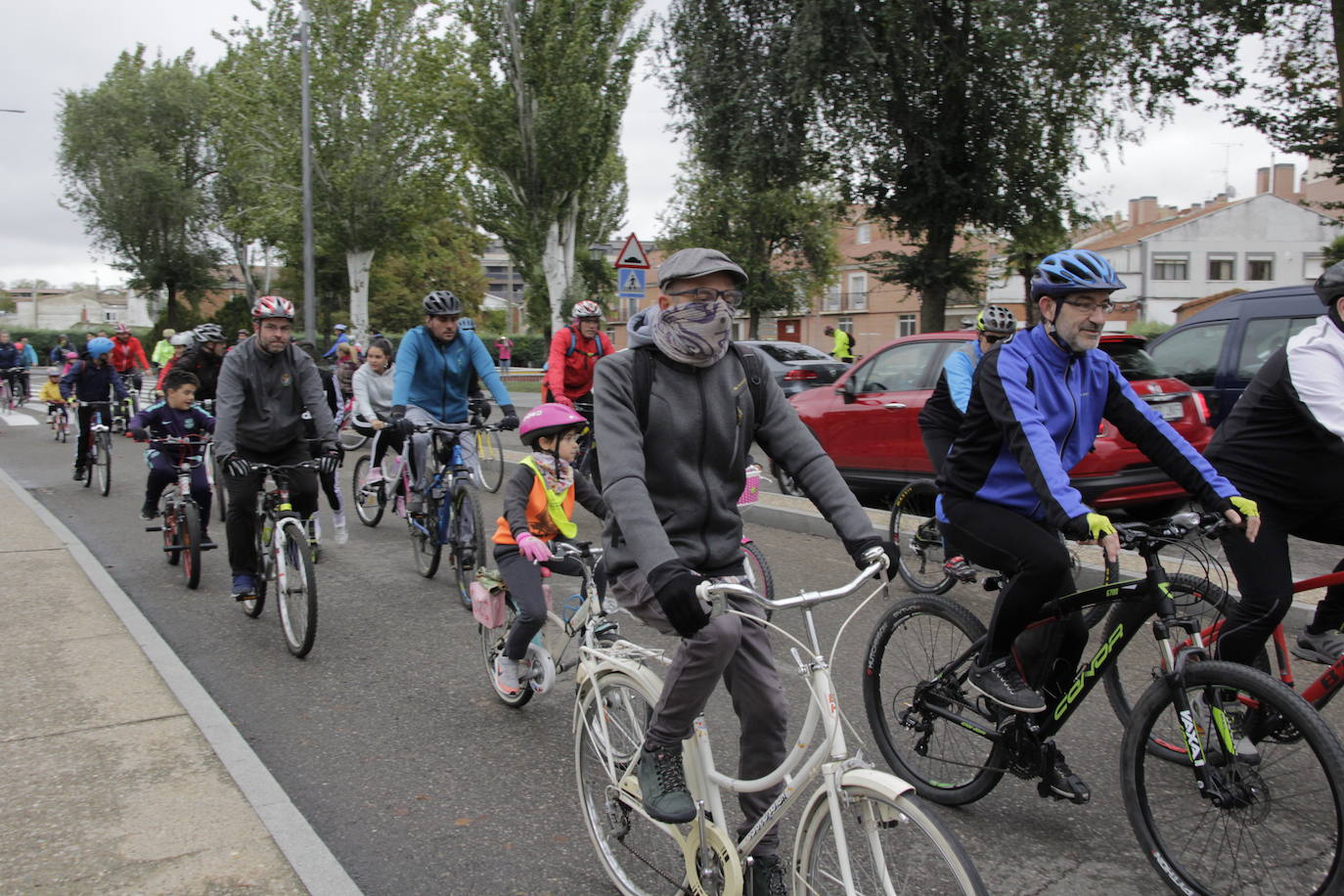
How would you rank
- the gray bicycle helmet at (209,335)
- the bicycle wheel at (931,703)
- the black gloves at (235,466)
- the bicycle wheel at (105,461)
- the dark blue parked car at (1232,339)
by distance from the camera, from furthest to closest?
the bicycle wheel at (105,461), the dark blue parked car at (1232,339), the gray bicycle helmet at (209,335), the black gloves at (235,466), the bicycle wheel at (931,703)

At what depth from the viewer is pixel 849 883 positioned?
2.31 metres

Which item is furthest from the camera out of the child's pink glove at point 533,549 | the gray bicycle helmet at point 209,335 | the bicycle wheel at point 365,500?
the bicycle wheel at point 365,500

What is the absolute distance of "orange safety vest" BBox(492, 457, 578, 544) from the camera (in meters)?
4.68

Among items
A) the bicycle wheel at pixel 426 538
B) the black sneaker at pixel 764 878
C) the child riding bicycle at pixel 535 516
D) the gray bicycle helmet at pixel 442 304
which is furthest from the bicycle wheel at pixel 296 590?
the black sneaker at pixel 764 878

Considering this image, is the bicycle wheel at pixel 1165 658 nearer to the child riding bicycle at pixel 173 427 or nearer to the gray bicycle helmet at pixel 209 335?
the child riding bicycle at pixel 173 427

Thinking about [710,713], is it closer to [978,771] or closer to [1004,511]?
[978,771]

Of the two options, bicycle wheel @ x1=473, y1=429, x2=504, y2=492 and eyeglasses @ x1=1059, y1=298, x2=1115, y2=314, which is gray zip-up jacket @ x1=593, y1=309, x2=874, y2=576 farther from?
bicycle wheel @ x1=473, y1=429, x2=504, y2=492

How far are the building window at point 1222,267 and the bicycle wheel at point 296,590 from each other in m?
60.3

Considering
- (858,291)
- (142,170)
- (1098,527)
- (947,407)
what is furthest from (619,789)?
(858,291)

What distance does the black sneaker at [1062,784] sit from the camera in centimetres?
328

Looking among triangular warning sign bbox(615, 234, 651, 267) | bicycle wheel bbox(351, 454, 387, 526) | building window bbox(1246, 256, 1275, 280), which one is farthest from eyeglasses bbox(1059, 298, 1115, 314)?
building window bbox(1246, 256, 1275, 280)

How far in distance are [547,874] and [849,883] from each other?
1.37 m

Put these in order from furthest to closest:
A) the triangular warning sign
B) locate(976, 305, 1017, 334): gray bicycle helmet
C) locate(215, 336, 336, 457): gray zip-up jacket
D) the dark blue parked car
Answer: the triangular warning sign, the dark blue parked car, locate(976, 305, 1017, 334): gray bicycle helmet, locate(215, 336, 336, 457): gray zip-up jacket

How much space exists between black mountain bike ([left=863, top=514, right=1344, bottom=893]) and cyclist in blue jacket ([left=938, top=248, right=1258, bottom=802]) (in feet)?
0.29
